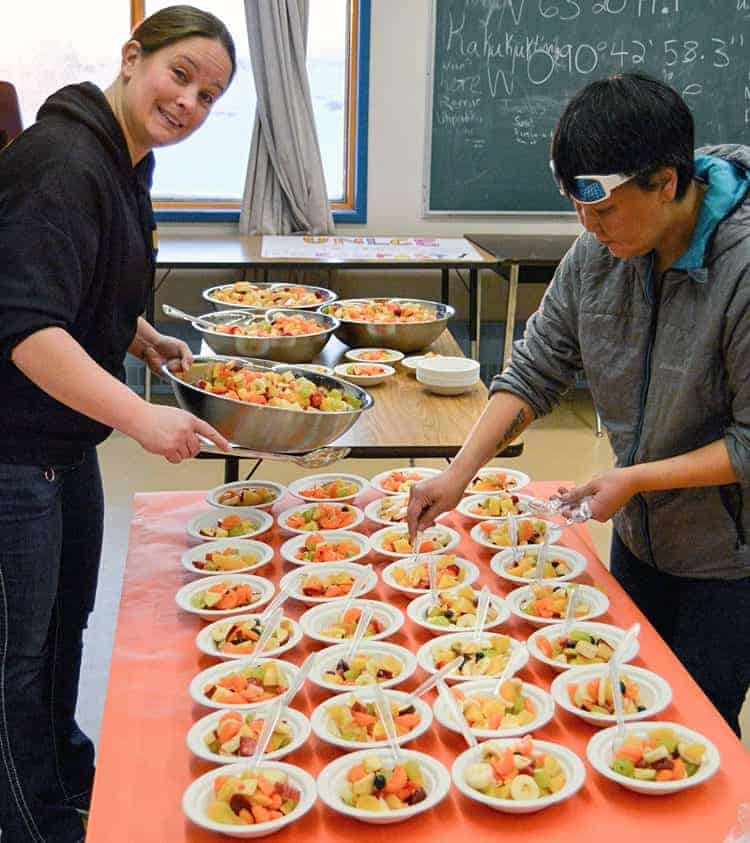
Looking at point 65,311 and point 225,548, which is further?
point 225,548

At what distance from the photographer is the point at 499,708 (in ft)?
4.38

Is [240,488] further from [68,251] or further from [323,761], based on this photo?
[323,761]

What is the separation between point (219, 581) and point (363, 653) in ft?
1.11

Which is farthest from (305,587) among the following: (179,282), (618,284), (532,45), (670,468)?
(532,45)

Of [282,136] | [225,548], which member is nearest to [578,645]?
[225,548]

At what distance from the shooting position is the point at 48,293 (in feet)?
4.85

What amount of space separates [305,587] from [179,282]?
3720 millimetres

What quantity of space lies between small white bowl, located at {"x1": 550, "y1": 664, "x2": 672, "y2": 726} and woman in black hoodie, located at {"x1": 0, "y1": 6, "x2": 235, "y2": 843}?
26.2 inches

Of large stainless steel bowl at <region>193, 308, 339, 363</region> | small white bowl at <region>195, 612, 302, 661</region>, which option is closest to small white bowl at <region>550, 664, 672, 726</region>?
small white bowl at <region>195, 612, 302, 661</region>

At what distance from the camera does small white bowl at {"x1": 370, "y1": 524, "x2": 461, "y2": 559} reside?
1.83 metres

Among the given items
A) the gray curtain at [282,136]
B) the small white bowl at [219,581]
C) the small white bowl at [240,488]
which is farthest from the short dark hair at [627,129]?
the gray curtain at [282,136]

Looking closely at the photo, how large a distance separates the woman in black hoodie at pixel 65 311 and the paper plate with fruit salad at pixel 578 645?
604 mm

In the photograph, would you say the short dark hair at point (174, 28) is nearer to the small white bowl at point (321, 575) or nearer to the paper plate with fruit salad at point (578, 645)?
the small white bowl at point (321, 575)

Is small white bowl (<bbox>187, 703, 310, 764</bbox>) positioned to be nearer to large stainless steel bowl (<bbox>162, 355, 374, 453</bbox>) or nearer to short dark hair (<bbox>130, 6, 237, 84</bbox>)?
Answer: large stainless steel bowl (<bbox>162, 355, 374, 453</bbox>)
